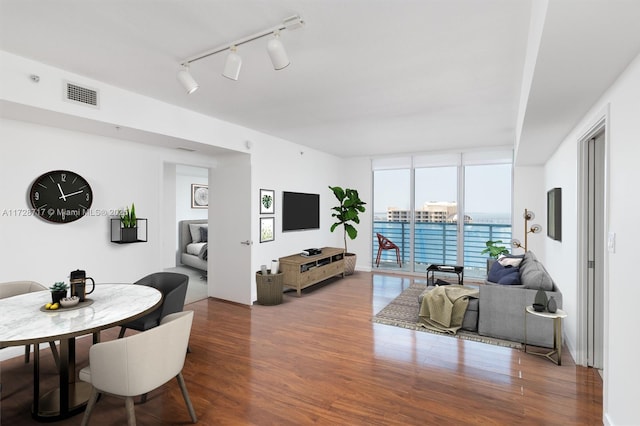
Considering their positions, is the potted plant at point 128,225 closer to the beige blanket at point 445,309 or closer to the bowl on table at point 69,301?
the bowl on table at point 69,301

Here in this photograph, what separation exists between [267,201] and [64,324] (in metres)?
3.46

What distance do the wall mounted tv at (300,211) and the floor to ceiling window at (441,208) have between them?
1.57 metres

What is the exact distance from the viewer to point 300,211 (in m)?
6.12

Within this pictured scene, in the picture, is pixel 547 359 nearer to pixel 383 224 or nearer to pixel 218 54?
pixel 218 54

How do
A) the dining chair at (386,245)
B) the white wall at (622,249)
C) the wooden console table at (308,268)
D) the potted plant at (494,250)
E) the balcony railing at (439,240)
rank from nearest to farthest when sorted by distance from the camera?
the white wall at (622,249)
the wooden console table at (308,268)
the potted plant at (494,250)
the balcony railing at (439,240)
the dining chair at (386,245)

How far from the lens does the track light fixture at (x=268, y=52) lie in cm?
199

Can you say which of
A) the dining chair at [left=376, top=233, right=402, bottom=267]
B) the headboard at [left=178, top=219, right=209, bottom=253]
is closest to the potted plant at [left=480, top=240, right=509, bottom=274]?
the dining chair at [left=376, top=233, right=402, bottom=267]

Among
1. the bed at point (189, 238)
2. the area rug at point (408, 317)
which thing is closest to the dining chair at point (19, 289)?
the area rug at point (408, 317)

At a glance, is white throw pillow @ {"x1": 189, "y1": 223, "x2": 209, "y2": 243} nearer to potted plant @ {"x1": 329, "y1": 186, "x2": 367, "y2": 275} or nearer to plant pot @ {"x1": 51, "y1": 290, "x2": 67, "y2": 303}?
potted plant @ {"x1": 329, "y1": 186, "x2": 367, "y2": 275}

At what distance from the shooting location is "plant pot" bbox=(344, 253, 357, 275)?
6852mm

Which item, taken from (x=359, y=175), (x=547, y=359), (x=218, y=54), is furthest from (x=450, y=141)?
(x=218, y=54)

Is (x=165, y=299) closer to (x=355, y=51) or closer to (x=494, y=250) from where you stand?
(x=355, y=51)

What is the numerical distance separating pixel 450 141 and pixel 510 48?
3.50 meters

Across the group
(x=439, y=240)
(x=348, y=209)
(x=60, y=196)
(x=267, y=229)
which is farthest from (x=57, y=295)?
(x=439, y=240)
